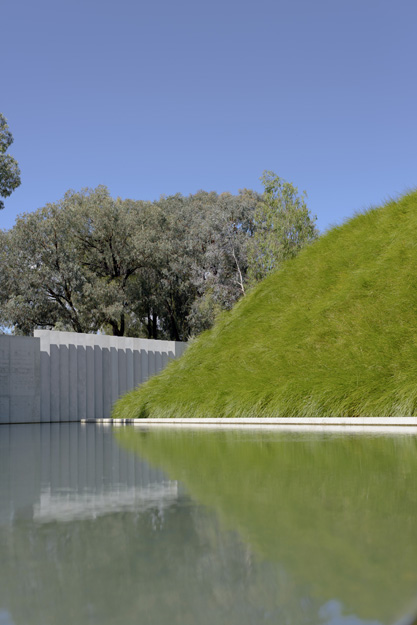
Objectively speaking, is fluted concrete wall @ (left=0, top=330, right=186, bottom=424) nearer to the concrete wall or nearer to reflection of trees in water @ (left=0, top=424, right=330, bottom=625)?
the concrete wall

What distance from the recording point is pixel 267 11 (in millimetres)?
19750

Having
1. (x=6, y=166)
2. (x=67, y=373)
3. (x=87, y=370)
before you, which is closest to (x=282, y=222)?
(x=87, y=370)

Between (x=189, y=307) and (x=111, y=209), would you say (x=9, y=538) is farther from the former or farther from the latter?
(x=189, y=307)

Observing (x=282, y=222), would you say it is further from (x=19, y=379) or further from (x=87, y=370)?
(x=19, y=379)

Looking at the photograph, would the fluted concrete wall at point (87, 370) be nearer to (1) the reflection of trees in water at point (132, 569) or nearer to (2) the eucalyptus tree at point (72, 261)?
(2) the eucalyptus tree at point (72, 261)

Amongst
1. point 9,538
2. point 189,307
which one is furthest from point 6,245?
point 9,538

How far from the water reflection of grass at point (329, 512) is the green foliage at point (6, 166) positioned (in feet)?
47.4

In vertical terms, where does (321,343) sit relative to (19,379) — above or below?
above

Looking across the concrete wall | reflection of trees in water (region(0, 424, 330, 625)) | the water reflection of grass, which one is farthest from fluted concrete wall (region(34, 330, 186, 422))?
reflection of trees in water (region(0, 424, 330, 625))

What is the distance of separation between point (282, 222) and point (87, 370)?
7.46m

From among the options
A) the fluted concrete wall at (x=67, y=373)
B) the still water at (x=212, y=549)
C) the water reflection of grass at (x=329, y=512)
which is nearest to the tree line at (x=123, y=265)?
the fluted concrete wall at (x=67, y=373)

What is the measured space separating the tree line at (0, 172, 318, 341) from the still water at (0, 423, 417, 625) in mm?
17285

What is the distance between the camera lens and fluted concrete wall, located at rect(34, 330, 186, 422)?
13.1 m

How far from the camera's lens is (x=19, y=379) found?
41.2 feet
